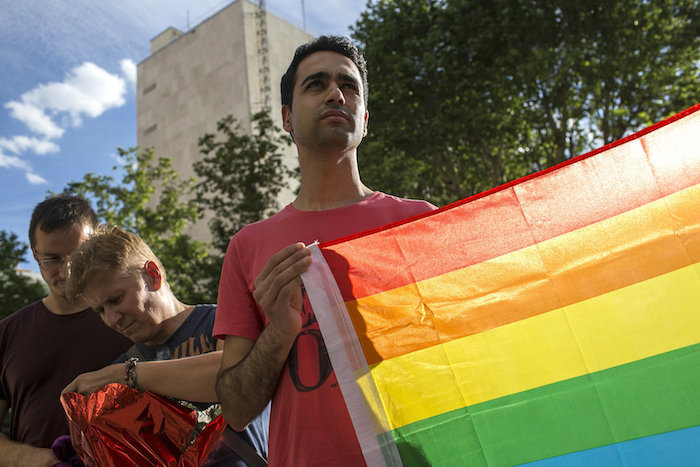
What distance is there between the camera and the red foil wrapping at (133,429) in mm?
2018

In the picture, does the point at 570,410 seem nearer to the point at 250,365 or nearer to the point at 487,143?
the point at 250,365

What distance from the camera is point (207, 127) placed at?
34938 mm

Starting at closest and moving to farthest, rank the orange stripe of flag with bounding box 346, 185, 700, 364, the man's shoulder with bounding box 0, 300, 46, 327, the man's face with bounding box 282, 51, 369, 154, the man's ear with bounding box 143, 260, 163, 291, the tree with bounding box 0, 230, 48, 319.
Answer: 1. the orange stripe of flag with bounding box 346, 185, 700, 364
2. the man's face with bounding box 282, 51, 369, 154
3. the man's ear with bounding box 143, 260, 163, 291
4. the man's shoulder with bounding box 0, 300, 46, 327
5. the tree with bounding box 0, 230, 48, 319

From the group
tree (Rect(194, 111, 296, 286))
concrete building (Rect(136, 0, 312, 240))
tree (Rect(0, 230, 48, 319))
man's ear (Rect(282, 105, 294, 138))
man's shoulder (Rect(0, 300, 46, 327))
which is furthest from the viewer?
concrete building (Rect(136, 0, 312, 240))

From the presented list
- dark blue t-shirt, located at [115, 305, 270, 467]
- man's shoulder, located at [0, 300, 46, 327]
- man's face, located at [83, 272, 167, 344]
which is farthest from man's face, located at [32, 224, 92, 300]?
dark blue t-shirt, located at [115, 305, 270, 467]

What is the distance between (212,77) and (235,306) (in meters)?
35.7

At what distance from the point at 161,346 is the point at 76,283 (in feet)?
1.46

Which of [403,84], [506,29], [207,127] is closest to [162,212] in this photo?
[403,84]

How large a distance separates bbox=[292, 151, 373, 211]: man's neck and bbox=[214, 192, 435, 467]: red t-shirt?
57mm

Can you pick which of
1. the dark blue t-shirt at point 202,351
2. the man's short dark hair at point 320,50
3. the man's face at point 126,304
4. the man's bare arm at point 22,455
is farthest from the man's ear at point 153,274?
the man's short dark hair at point 320,50

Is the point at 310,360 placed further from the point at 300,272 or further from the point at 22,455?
the point at 22,455

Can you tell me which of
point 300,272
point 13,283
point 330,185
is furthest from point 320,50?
point 13,283

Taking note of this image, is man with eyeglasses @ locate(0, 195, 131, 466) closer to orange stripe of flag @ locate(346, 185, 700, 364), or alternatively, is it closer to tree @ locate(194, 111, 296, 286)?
orange stripe of flag @ locate(346, 185, 700, 364)

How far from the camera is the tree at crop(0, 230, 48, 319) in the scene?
1388cm
